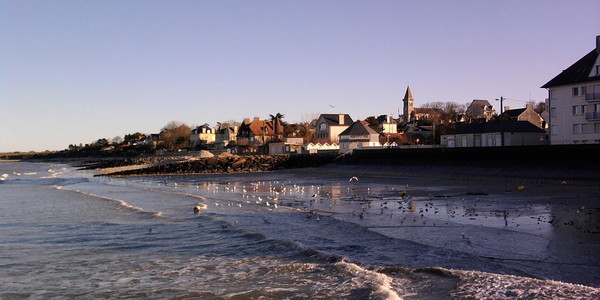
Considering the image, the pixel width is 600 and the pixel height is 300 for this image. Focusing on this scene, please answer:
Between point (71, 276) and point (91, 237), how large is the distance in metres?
5.21

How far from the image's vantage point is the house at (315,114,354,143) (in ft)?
379

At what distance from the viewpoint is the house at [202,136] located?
498 ft

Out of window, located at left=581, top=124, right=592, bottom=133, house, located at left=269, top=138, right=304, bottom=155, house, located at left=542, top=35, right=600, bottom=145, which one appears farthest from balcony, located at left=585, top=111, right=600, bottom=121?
house, located at left=269, top=138, right=304, bottom=155

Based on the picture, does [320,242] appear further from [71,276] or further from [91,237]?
[91,237]

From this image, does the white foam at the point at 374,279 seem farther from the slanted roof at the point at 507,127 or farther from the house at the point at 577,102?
the slanted roof at the point at 507,127

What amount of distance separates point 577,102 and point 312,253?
168ft

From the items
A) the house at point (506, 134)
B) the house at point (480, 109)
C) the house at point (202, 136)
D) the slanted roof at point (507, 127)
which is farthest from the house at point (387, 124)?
the slanted roof at point (507, 127)

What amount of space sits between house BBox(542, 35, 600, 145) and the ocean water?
119 ft

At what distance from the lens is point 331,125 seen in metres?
115

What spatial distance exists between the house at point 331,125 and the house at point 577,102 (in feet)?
197

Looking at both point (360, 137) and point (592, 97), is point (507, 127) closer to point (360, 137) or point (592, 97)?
point (592, 97)

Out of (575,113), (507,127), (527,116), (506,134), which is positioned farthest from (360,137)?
(527,116)

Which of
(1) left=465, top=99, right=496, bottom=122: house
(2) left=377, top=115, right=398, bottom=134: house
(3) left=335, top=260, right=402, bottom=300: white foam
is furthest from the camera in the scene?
(1) left=465, top=99, right=496, bottom=122: house

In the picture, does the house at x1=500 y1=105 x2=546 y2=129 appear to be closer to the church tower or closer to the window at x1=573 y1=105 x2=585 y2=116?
the window at x1=573 y1=105 x2=585 y2=116
